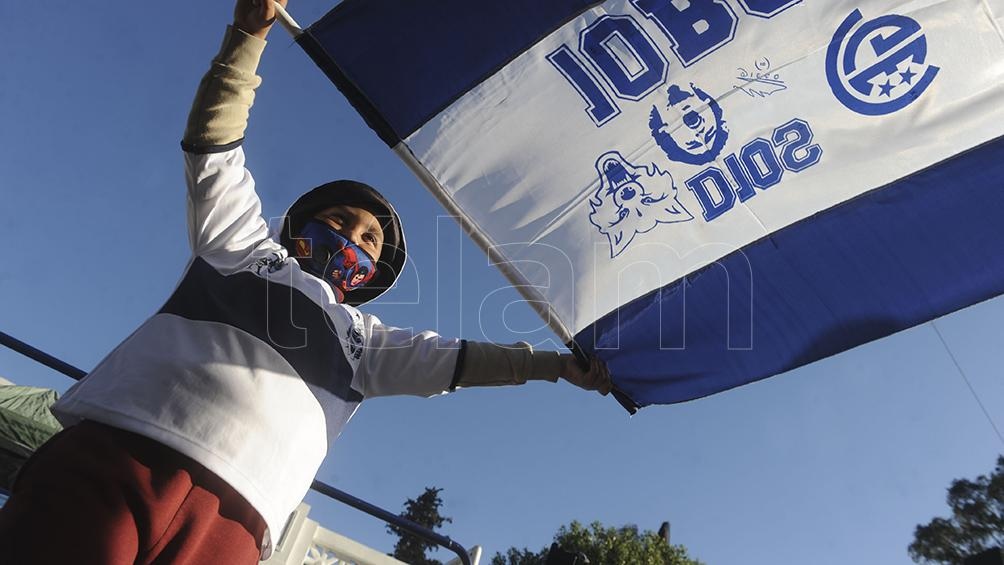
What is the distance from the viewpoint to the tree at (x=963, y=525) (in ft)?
32.2

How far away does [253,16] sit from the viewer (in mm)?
2016

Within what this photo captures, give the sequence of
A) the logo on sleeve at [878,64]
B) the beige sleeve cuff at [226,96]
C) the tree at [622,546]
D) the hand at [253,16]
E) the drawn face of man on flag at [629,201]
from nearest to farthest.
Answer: the beige sleeve cuff at [226,96] < the hand at [253,16] < the logo on sleeve at [878,64] < the drawn face of man on flag at [629,201] < the tree at [622,546]

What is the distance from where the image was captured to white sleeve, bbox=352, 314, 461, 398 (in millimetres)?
2223

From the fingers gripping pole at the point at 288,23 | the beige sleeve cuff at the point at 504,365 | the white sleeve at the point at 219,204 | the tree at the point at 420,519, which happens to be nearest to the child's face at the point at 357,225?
the white sleeve at the point at 219,204

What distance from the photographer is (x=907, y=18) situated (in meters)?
2.42

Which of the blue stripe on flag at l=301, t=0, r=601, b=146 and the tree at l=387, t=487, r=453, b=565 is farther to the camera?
the tree at l=387, t=487, r=453, b=565

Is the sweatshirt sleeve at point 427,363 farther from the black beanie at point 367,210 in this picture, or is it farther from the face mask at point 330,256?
the black beanie at point 367,210

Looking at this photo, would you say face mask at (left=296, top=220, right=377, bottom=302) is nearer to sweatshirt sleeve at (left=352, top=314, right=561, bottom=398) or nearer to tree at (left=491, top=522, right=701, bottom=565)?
sweatshirt sleeve at (left=352, top=314, right=561, bottom=398)

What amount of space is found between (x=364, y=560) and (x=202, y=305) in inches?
206

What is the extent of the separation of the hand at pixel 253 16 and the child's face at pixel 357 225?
635 millimetres

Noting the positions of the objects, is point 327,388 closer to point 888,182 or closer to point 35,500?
point 35,500

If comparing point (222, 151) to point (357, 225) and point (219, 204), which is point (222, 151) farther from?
point (357, 225)

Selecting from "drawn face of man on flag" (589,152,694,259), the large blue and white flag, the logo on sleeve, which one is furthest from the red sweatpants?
the logo on sleeve
